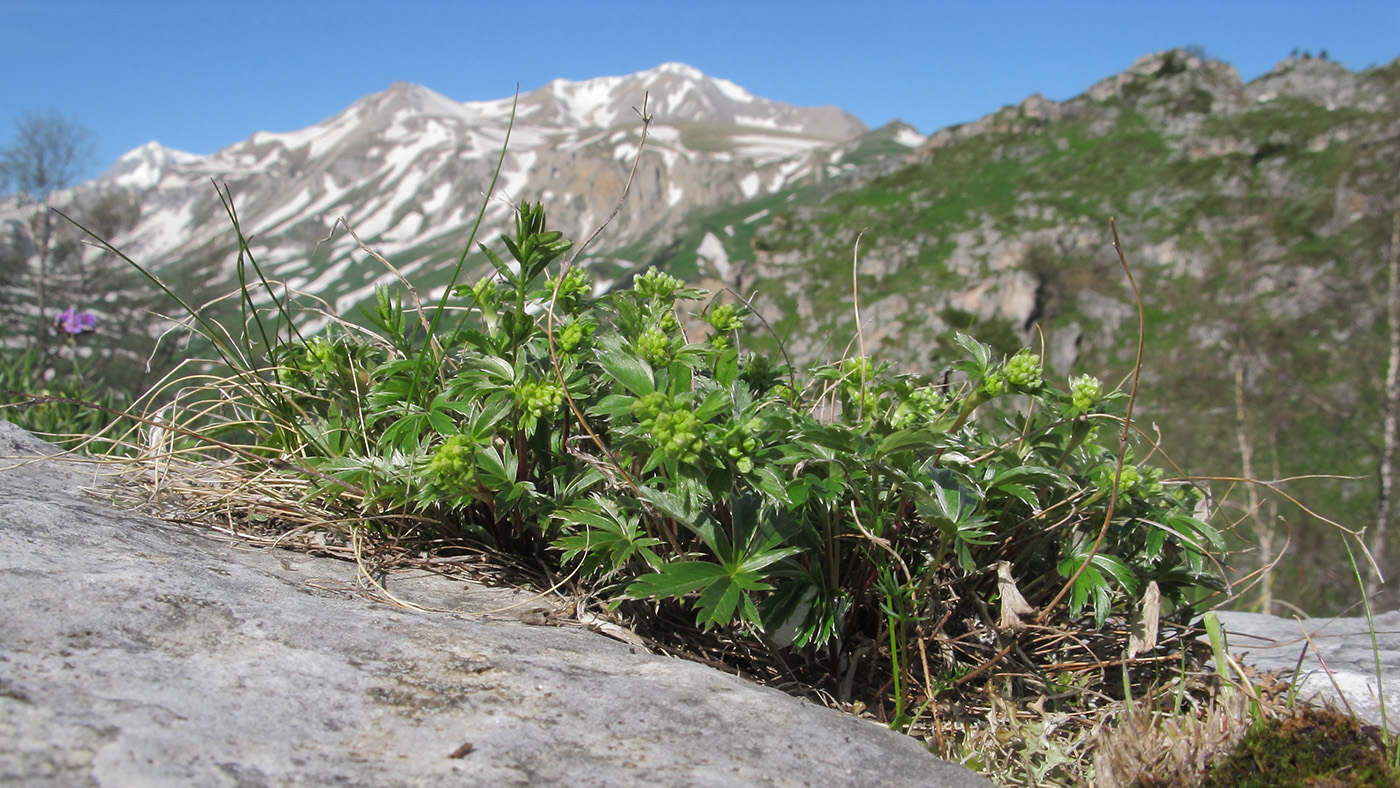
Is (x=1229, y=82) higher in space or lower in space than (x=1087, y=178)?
higher

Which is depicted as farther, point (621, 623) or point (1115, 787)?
point (621, 623)

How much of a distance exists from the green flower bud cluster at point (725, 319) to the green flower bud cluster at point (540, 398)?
71 cm

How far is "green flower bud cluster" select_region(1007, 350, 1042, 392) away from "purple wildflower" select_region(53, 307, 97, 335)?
34.1ft

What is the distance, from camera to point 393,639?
1734 millimetres

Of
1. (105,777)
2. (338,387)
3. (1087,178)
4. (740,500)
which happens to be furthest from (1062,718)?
(1087,178)

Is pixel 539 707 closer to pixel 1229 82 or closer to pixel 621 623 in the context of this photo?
pixel 621 623

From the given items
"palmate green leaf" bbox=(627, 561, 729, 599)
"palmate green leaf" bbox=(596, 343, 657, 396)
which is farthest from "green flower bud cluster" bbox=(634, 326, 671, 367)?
"palmate green leaf" bbox=(627, 561, 729, 599)

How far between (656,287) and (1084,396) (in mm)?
1350

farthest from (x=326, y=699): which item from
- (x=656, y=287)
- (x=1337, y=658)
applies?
(x=1337, y=658)

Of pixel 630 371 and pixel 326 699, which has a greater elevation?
pixel 630 371

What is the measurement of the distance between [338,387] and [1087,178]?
8820cm

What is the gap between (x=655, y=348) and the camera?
2.24 metres

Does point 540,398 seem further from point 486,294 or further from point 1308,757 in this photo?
point 1308,757

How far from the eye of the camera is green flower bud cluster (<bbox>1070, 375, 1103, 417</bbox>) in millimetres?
2238
